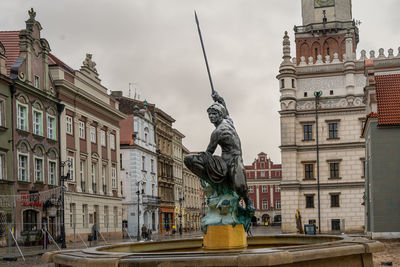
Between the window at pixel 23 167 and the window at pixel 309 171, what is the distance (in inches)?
1019

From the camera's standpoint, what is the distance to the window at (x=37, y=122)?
3881 cm

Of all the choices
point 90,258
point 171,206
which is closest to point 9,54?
point 90,258

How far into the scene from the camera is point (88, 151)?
47.0 meters

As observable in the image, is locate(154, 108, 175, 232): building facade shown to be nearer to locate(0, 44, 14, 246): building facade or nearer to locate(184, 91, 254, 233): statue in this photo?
locate(0, 44, 14, 246): building facade

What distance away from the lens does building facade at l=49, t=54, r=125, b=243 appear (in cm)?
4278

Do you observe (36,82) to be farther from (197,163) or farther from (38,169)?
(197,163)

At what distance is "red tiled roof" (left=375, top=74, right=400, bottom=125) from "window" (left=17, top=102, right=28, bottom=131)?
21318 mm

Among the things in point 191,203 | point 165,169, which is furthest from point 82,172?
point 191,203

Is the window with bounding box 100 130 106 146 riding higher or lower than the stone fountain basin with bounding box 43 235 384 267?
higher

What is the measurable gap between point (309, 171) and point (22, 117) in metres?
26.6

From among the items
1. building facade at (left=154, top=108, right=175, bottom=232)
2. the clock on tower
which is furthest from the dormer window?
the clock on tower

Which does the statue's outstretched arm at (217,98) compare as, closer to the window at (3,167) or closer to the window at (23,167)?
the window at (3,167)

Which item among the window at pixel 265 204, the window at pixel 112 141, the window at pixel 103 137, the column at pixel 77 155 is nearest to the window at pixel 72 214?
the column at pixel 77 155

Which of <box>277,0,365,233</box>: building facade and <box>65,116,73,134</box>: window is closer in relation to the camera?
<box>65,116,73,134</box>: window
